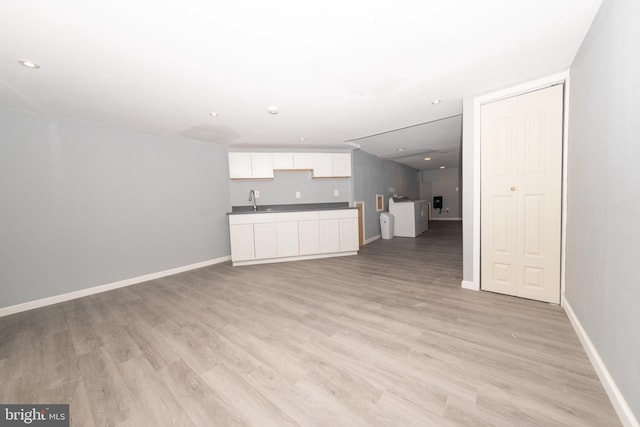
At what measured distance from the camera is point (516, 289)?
2.28m

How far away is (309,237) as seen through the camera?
423cm

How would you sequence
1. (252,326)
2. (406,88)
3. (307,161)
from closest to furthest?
(252,326) < (406,88) < (307,161)

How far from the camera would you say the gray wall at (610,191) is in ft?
3.25

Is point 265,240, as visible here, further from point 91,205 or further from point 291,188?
point 91,205

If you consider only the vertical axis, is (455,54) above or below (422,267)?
above

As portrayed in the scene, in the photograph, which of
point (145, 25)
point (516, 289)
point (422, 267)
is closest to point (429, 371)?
point (516, 289)

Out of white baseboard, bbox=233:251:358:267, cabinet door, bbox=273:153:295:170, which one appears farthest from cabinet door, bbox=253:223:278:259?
cabinet door, bbox=273:153:295:170

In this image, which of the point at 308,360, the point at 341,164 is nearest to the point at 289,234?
the point at 341,164

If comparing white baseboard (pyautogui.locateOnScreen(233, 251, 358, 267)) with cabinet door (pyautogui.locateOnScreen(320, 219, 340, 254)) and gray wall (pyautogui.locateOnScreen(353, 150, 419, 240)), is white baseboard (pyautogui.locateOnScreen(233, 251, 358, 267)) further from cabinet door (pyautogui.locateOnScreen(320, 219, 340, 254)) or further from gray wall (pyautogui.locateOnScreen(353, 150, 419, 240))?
gray wall (pyautogui.locateOnScreen(353, 150, 419, 240))

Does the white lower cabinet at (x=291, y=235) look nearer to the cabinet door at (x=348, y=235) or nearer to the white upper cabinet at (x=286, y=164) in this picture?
the cabinet door at (x=348, y=235)

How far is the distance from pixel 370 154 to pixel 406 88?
3.57 metres

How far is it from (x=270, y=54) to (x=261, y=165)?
281 centimetres

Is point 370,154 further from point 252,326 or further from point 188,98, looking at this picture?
point 252,326

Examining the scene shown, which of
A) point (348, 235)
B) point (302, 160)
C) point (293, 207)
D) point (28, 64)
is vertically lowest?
point (348, 235)
